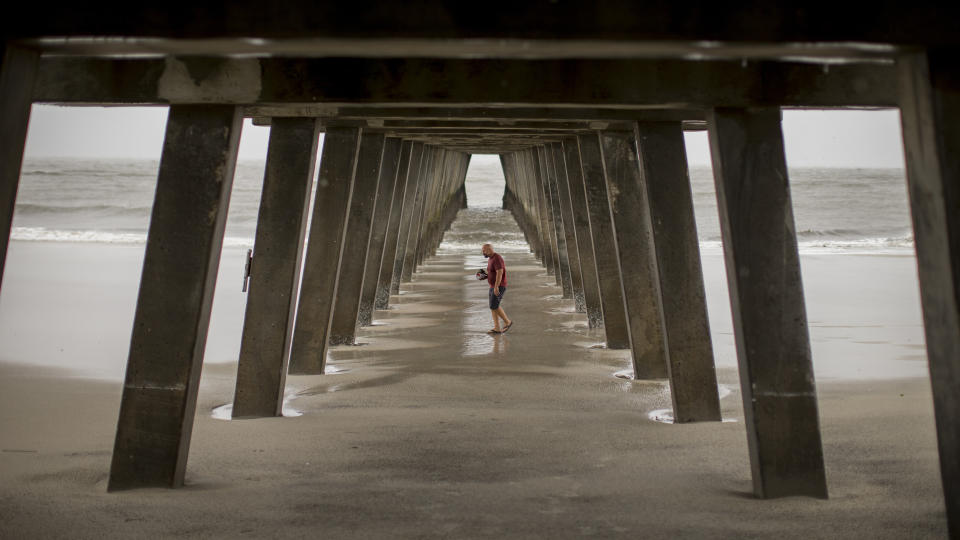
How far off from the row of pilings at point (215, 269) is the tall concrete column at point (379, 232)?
0.24 meters

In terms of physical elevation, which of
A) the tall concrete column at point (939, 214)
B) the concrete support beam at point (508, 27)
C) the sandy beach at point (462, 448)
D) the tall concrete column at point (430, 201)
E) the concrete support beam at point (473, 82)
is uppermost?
the tall concrete column at point (430, 201)

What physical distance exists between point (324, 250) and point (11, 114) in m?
6.10

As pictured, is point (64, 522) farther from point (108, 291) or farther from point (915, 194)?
point (108, 291)

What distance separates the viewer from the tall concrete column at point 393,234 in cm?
1581

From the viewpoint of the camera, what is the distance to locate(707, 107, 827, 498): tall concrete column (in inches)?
205

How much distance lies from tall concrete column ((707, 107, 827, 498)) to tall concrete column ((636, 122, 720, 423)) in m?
1.93

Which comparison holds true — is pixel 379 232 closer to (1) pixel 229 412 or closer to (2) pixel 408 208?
(2) pixel 408 208

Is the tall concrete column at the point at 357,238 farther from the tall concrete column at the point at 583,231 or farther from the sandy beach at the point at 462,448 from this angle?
the tall concrete column at the point at 583,231

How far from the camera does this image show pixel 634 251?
925 centimetres

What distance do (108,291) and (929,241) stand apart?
15.5 m

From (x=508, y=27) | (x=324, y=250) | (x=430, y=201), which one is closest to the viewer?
(x=508, y=27)

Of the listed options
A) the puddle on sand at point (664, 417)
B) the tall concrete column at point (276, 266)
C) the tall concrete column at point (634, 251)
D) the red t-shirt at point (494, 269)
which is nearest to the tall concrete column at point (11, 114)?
the tall concrete column at point (276, 266)

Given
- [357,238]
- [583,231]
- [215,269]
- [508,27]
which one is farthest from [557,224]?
[508,27]

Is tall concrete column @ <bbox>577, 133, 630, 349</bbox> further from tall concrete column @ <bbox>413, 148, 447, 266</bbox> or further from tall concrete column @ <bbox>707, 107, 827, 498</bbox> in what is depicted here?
tall concrete column @ <bbox>413, 148, 447, 266</bbox>
